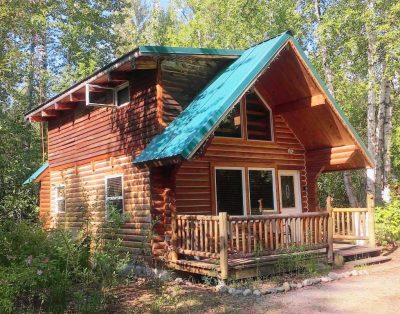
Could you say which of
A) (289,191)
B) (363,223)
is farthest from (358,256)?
(289,191)

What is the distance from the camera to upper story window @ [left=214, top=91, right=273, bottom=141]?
465 inches

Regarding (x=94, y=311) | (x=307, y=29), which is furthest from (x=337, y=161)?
(x=307, y=29)

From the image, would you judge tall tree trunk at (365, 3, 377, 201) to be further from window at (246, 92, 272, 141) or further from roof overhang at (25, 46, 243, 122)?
roof overhang at (25, 46, 243, 122)

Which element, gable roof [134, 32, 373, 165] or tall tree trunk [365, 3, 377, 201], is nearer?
gable roof [134, 32, 373, 165]

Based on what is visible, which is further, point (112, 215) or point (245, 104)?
point (245, 104)

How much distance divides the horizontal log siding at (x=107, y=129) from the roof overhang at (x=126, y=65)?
416 millimetres

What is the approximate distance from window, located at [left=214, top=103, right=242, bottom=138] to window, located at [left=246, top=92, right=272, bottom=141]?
33 cm

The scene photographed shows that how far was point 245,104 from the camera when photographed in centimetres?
1234

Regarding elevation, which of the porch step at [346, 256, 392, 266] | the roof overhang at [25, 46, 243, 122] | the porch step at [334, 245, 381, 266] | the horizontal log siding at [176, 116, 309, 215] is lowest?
the porch step at [346, 256, 392, 266]

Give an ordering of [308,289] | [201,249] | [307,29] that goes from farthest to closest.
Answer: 1. [307,29]
2. [201,249]
3. [308,289]

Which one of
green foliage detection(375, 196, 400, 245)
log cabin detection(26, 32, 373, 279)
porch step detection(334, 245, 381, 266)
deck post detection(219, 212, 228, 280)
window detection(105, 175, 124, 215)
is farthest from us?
green foliage detection(375, 196, 400, 245)

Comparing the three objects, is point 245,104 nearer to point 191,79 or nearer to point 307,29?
point 191,79

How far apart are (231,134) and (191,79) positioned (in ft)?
6.18

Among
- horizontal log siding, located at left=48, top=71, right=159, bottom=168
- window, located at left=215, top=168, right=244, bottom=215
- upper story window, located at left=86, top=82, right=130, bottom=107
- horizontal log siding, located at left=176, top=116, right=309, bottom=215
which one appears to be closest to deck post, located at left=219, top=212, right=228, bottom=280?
horizontal log siding, located at left=176, top=116, right=309, bottom=215
